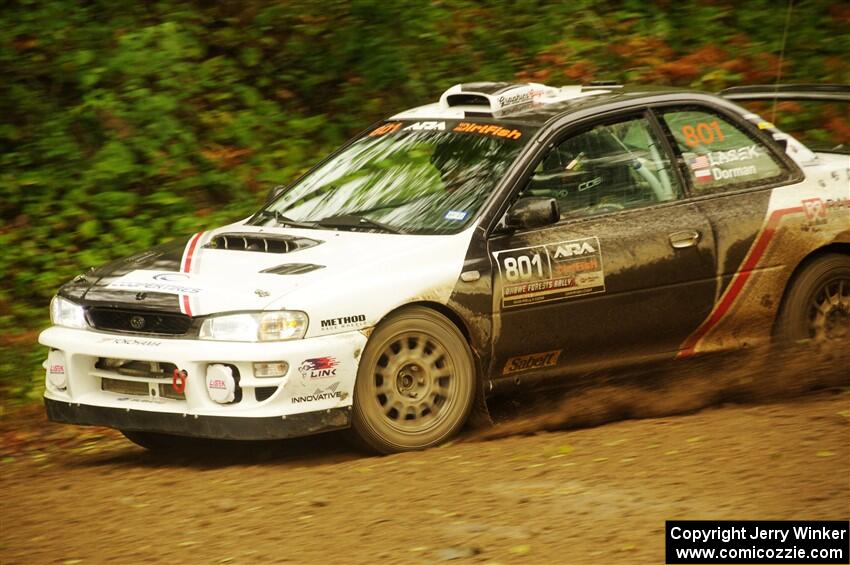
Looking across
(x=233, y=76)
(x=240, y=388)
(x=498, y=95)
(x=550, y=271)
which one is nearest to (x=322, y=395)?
(x=240, y=388)

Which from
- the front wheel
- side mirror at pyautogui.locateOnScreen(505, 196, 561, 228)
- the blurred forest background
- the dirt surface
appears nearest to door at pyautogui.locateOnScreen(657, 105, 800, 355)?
the dirt surface

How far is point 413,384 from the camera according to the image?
21.2ft

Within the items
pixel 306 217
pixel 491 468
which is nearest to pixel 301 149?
pixel 306 217

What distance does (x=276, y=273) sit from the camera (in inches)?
250

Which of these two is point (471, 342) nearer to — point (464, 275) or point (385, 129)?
point (464, 275)

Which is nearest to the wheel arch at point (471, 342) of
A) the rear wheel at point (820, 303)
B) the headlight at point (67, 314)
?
the headlight at point (67, 314)

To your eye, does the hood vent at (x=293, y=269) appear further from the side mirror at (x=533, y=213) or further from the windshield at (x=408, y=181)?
the side mirror at (x=533, y=213)

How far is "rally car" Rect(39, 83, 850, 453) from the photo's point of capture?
6.16 meters

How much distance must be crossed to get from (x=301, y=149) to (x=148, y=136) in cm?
142

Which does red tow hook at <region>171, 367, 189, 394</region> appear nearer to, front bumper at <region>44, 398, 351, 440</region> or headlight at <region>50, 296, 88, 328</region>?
front bumper at <region>44, 398, 351, 440</region>

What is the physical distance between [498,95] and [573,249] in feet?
3.69

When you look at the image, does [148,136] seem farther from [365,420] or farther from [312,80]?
[365,420]

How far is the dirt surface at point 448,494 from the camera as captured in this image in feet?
16.3

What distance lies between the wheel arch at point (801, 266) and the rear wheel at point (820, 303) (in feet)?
0.04
